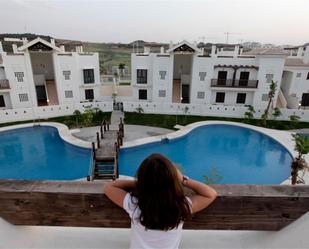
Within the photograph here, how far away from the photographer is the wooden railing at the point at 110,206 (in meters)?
1.70

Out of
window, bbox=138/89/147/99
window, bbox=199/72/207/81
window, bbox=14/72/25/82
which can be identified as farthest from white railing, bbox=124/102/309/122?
window, bbox=14/72/25/82

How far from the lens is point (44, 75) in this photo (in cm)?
2328

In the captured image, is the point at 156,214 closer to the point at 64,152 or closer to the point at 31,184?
the point at 31,184

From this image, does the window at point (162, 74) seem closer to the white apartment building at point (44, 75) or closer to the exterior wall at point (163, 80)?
the exterior wall at point (163, 80)

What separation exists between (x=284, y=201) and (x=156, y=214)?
1.09 meters

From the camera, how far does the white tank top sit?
1.45m

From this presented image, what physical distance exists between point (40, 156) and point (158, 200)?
13973mm

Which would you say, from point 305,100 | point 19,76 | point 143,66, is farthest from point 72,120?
point 305,100

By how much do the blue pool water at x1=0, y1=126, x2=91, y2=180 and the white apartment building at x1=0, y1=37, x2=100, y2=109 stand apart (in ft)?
15.7

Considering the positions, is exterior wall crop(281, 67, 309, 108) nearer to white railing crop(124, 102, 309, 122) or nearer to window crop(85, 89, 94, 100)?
white railing crop(124, 102, 309, 122)

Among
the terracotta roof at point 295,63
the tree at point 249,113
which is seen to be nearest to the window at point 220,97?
the tree at point 249,113

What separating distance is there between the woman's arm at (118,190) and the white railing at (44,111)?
19006mm

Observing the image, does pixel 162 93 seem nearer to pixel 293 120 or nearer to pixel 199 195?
pixel 293 120

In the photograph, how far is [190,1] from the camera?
2159 centimetres
